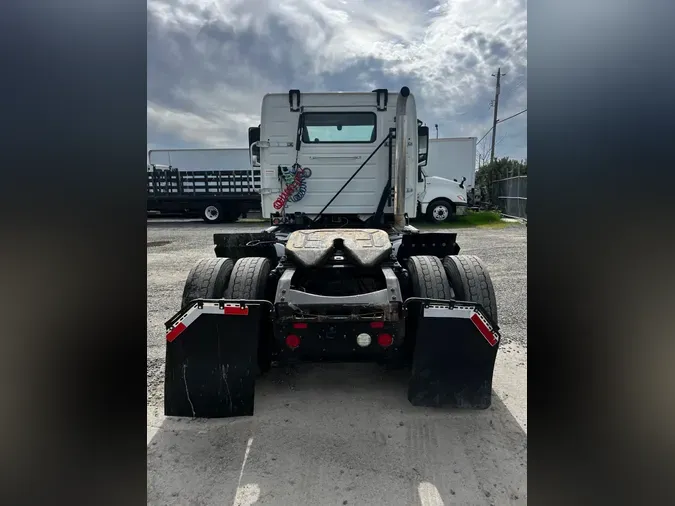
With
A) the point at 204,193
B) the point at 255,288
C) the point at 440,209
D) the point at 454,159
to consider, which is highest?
the point at 454,159

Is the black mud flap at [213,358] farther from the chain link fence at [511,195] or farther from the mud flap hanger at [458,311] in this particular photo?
the chain link fence at [511,195]

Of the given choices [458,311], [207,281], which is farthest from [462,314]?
[207,281]

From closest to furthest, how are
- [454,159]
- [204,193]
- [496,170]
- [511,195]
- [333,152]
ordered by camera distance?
[333,152] < [204,193] < [454,159] < [511,195] < [496,170]

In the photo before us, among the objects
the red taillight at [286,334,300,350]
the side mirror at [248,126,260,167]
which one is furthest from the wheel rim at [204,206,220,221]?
the red taillight at [286,334,300,350]

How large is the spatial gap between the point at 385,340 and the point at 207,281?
4.61ft

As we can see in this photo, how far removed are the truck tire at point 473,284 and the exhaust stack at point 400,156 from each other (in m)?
1.20

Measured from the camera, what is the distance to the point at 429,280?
2834 millimetres

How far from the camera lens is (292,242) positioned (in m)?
2.95

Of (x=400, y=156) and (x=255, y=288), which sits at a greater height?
(x=400, y=156)

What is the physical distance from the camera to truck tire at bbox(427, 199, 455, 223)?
15.2 metres

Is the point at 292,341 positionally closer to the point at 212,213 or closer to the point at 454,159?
the point at 212,213
